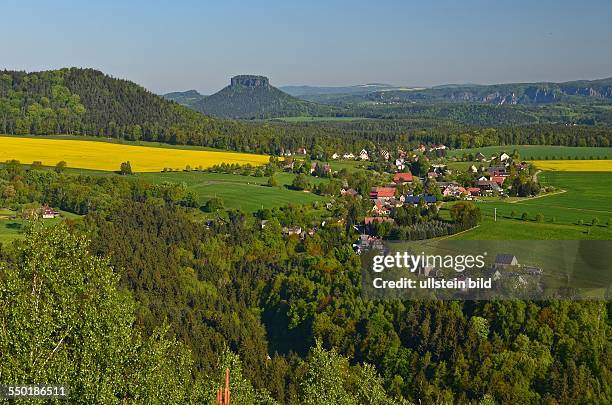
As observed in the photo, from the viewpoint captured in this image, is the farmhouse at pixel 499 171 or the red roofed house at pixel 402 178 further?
the farmhouse at pixel 499 171

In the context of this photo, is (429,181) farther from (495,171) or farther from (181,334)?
(181,334)

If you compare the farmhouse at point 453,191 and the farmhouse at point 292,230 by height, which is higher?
the farmhouse at point 453,191

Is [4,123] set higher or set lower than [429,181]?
higher

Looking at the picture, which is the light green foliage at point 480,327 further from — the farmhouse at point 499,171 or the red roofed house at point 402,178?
the farmhouse at point 499,171

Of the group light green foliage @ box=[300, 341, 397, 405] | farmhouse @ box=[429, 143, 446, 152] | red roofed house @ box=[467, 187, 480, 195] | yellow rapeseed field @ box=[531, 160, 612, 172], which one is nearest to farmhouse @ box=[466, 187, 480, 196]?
red roofed house @ box=[467, 187, 480, 195]

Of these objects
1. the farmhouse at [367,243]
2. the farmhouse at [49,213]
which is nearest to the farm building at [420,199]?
the farmhouse at [367,243]

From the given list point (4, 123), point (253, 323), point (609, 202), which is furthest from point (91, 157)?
point (609, 202)

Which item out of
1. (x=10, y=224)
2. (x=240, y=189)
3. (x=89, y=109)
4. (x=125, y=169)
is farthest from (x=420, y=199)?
(x=89, y=109)

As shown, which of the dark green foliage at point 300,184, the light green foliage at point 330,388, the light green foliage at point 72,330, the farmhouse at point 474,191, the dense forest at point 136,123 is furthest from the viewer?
the dense forest at point 136,123
